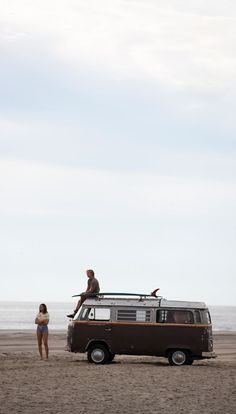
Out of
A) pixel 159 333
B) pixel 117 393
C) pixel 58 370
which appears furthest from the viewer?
pixel 159 333

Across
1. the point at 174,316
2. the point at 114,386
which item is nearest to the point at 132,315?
the point at 174,316

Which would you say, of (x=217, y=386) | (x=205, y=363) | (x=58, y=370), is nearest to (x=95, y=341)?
(x=58, y=370)

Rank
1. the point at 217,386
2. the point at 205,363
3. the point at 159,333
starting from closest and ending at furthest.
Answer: the point at 217,386, the point at 159,333, the point at 205,363

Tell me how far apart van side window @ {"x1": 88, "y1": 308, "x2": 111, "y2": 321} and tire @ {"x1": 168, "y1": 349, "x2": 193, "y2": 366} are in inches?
89.2

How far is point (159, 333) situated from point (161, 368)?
3.93 ft

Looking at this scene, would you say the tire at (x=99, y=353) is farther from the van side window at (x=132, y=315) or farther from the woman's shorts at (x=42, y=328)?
the woman's shorts at (x=42, y=328)

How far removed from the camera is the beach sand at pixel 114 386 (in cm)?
1812

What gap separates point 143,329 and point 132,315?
0.55 meters

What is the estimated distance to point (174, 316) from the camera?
1100 inches

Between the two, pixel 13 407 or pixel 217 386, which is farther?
pixel 217 386

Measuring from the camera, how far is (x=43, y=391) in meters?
20.5

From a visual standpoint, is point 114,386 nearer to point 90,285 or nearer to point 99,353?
point 99,353

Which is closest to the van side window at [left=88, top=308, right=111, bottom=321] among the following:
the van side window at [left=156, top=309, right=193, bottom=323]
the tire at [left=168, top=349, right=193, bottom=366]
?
the van side window at [left=156, top=309, right=193, bottom=323]

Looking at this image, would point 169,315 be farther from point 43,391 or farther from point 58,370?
point 43,391
